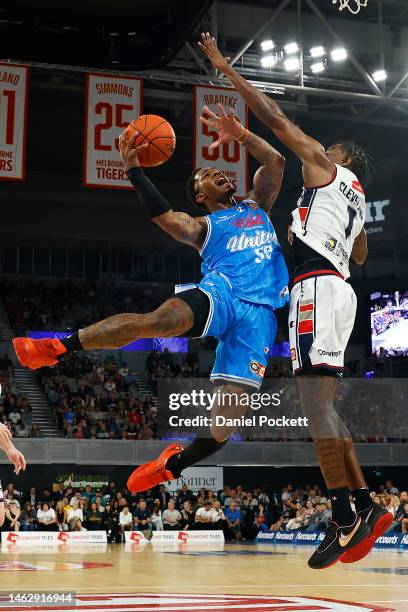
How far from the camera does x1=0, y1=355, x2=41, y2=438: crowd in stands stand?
23.2m

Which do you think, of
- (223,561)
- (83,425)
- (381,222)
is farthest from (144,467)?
(381,222)

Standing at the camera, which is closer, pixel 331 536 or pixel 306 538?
pixel 331 536

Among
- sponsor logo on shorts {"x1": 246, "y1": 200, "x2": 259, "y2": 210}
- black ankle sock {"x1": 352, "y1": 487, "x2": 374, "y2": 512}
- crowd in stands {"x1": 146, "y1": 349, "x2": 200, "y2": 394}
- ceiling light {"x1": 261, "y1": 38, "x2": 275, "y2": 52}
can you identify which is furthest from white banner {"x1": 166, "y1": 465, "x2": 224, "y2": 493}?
black ankle sock {"x1": 352, "y1": 487, "x2": 374, "y2": 512}

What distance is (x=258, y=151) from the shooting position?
6.35 m

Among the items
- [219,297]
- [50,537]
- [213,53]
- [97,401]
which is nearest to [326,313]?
[219,297]

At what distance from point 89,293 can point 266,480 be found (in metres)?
10.5

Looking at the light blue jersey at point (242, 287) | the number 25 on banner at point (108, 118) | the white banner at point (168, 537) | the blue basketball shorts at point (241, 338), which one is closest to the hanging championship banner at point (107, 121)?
the number 25 on banner at point (108, 118)

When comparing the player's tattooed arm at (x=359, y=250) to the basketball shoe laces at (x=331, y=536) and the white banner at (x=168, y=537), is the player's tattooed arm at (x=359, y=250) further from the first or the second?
the white banner at (x=168, y=537)

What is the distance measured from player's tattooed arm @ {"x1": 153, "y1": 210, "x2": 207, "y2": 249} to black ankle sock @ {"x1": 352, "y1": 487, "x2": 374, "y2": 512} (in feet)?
6.77

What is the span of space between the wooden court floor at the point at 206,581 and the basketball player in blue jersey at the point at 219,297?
174 cm

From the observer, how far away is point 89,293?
107 ft

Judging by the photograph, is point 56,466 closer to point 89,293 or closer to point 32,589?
point 89,293

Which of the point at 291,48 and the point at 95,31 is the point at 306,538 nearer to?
the point at 291,48

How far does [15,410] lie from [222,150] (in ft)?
36.0
